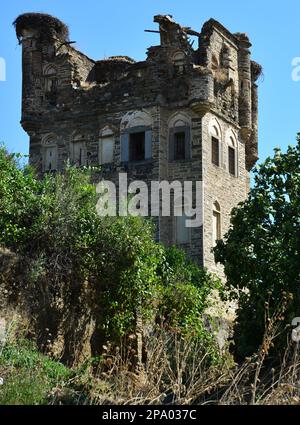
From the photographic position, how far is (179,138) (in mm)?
33938

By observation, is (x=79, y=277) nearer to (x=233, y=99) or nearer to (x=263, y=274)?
(x=263, y=274)

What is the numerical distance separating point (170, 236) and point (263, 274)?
1154 centimetres

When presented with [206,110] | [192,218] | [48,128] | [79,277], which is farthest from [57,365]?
[48,128]

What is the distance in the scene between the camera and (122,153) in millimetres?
34375

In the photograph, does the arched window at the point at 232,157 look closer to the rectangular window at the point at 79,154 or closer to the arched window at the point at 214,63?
the arched window at the point at 214,63

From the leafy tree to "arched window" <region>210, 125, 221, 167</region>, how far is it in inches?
431

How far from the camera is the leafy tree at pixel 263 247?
2083cm

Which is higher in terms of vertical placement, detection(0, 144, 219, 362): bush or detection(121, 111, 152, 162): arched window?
detection(121, 111, 152, 162): arched window

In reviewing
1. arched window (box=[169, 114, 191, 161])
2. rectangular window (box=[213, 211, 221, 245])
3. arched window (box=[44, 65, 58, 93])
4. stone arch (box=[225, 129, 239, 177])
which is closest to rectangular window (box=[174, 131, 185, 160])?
arched window (box=[169, 114, 191, 161])

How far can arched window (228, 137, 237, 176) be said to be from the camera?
3547 cm

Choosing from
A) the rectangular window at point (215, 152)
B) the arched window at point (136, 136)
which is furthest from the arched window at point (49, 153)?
the rectangular window at point (215, 152)

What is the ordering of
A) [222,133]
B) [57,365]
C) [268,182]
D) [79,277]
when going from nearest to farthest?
[57,365]
[79,277]
[268,182]
[222,133]

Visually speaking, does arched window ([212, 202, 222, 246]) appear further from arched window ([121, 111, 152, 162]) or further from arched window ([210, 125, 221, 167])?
Result: arched window ([121, 111, 152, 162])

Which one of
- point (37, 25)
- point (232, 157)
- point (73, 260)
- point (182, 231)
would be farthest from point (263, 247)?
point (37, 25)
